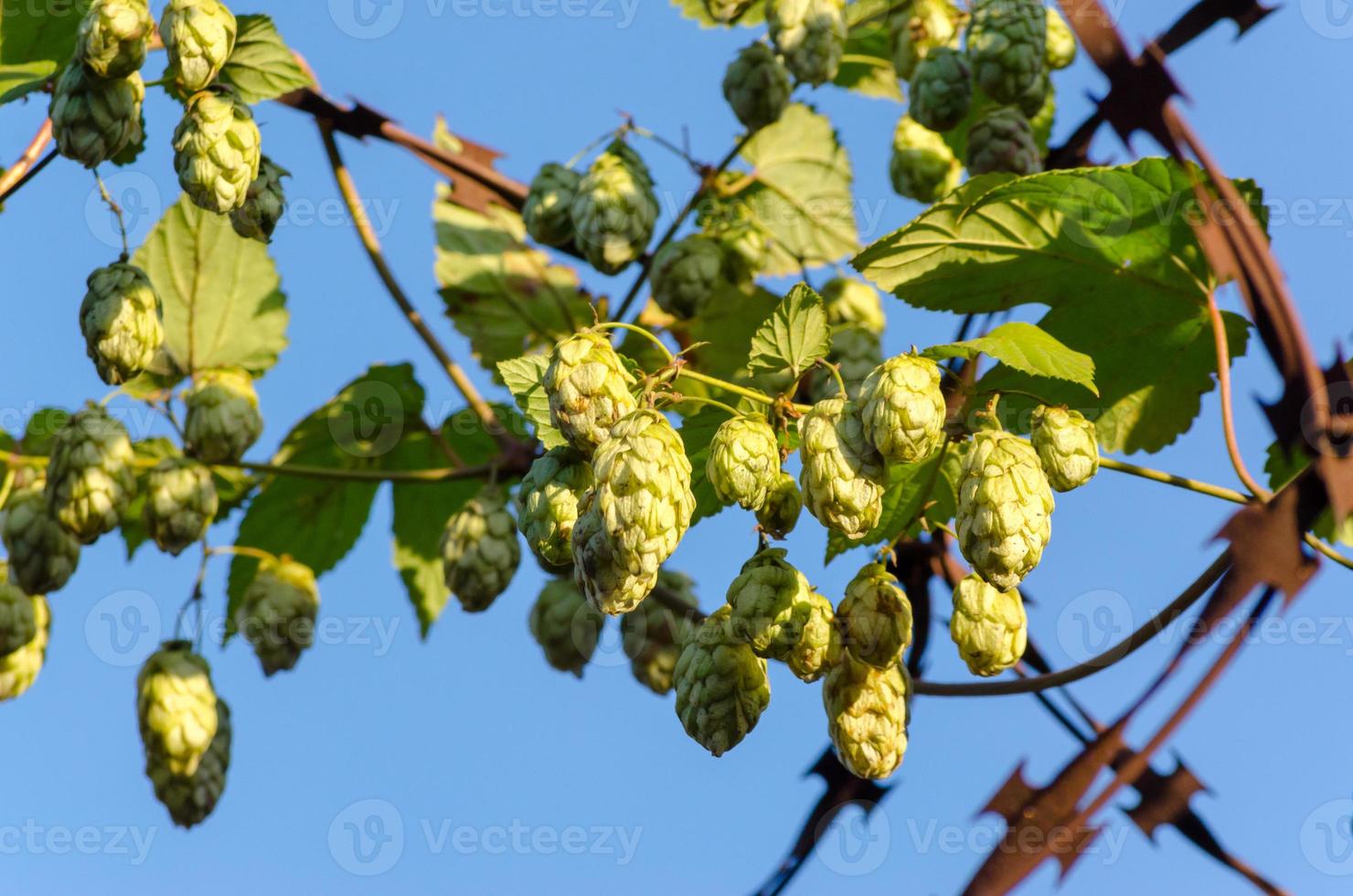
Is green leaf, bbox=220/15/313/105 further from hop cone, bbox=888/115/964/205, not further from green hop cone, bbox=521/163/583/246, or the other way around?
hop cone, bbox=888/115/964/205

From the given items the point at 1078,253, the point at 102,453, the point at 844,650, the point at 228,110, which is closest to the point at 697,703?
the point at 844,650

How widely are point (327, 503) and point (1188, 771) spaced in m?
2.25

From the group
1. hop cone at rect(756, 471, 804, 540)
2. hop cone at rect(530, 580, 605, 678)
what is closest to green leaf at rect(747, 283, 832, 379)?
hop cone at rect(756, 471, 804, 540)

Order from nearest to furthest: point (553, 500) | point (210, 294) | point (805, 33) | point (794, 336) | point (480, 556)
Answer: point (553, 500), point (794, 336), point (480, 556), point (805, 33), point (210, 294)

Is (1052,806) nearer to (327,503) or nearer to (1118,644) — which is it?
(1118,644)

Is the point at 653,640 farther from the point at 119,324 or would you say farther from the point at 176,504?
the point at 119,324

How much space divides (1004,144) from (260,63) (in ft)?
4.46

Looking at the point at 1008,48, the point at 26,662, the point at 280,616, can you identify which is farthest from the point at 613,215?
the point at 26,662

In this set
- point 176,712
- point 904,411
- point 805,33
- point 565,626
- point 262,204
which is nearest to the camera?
point 904,411

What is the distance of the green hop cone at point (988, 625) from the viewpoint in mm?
1991

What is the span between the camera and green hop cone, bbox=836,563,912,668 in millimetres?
1929

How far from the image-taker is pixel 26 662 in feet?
10.2

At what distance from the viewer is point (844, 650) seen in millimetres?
1983

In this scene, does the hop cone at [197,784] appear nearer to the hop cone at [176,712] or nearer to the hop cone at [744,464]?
the hop cone at [176,712]
